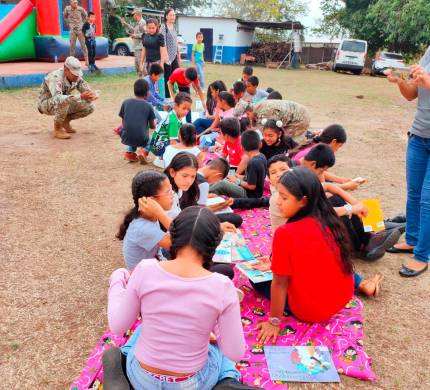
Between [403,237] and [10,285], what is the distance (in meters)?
3.19

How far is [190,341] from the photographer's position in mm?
1508

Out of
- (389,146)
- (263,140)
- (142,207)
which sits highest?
(142,207)

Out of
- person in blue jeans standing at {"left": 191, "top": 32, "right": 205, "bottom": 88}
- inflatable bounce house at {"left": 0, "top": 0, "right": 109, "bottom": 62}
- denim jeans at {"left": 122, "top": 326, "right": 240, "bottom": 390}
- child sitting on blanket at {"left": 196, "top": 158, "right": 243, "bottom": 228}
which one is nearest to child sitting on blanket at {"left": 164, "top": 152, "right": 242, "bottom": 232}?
child sitting on blanket at {"left": 196, "top": 158, "right": 243, "bottom": 228}

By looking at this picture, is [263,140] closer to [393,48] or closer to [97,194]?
[97,194]

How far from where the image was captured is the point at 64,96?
231 inches

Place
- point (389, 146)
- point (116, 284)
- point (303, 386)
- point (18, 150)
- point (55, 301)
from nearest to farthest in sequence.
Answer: point (116, 284) → point (303, 386) → point (55, 301) → point (18, 150) → point (389, 146)

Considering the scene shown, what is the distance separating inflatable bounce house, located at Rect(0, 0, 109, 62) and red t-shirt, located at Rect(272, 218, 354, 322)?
11.7 meters

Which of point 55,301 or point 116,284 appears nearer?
point 116,284

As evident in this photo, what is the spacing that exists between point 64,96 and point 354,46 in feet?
56.1

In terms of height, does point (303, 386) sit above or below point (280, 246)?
below

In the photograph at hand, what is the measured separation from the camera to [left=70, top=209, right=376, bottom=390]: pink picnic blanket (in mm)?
2070

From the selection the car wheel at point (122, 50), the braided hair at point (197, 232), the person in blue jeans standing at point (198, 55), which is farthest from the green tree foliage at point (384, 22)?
the braided hair at point (197, 232)

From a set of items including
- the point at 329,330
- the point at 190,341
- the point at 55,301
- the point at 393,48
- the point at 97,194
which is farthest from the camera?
the point at 393,48

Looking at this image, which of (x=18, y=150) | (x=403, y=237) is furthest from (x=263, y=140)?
(x=18, y=150)
